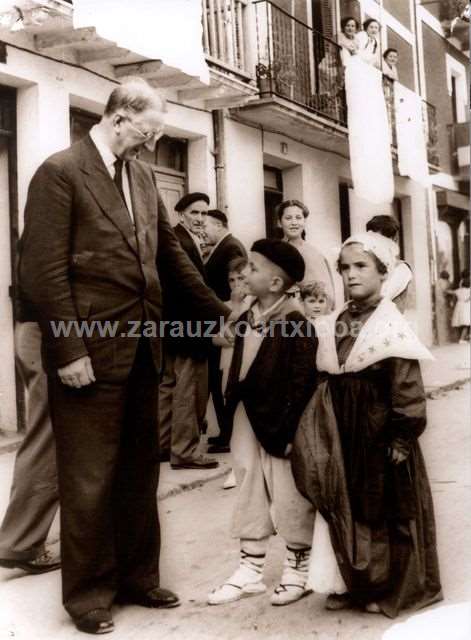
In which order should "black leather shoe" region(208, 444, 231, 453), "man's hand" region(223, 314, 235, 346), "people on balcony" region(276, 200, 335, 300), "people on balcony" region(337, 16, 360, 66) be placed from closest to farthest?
"man's hand" region(223, 314, 235, 346)
"people on balcony" region(276, 200, 335, 300)
"people on balcony" region(337, 16, 360, 66)
"black leather shoe" region(208, 444, 231, 453)

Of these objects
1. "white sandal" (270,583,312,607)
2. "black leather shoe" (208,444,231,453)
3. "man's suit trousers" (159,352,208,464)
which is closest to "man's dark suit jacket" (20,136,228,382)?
"white sandal" (270,583,312,607)

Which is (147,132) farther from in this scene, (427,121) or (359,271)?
(427,121)

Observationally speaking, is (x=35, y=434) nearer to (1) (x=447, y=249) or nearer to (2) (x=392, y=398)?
(2) (x=392, y=398)

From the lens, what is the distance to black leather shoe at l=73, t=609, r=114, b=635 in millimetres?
2596

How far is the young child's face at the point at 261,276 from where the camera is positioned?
2896mm

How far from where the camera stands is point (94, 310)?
2.67 metres

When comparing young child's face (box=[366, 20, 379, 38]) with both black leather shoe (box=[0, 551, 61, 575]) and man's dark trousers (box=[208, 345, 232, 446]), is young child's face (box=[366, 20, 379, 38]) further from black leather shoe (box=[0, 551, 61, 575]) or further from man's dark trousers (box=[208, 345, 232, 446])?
black leather shoe (box=[0, 551, 61, 575])

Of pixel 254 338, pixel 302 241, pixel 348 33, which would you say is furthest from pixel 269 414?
pixel 348 33

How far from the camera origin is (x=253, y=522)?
2920 millimetres

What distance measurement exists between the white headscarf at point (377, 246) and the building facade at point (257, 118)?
394 mm

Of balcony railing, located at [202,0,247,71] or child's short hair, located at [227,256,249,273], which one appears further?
balcony railing, located at [202,0,247,71]

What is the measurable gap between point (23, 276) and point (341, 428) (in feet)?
3.54

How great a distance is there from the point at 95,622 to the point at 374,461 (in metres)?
0.96

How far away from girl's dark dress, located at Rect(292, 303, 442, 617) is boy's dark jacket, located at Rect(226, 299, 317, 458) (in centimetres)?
11
